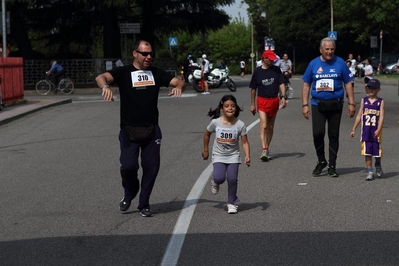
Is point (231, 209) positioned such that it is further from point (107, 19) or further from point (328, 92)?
point (107, 19)

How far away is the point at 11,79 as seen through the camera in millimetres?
28281

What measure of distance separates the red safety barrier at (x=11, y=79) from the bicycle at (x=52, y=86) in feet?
19.8

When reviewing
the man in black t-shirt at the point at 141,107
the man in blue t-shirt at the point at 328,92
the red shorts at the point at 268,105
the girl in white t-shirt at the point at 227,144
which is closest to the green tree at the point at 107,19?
the red shorts at the point at 268,105

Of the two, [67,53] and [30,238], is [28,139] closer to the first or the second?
[30,238]

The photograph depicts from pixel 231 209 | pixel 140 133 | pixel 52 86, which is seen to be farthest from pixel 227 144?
pixel 52 86

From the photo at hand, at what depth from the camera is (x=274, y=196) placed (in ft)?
32.0

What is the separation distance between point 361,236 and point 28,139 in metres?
11.3

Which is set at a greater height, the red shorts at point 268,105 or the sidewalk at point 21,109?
the red shorts at point 268,105

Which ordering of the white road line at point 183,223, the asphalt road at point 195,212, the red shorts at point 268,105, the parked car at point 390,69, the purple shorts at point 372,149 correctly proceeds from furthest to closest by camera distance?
the parked car at point 390,69 < the red shorts at point 268,105 < the purple shorts at point 372,149 < the asphalt road at point 195,212 < the white road line at point 183,223

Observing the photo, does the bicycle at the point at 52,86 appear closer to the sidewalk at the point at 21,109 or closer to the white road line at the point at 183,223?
the sidewalk at the point at 21,109

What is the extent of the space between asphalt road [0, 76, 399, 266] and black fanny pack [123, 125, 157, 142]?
0.79 m

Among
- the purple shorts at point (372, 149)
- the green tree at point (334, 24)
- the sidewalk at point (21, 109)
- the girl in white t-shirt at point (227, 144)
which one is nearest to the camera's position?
the girl in white t-shirt at point (227, 144)

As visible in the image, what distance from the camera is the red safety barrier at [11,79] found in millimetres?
27136

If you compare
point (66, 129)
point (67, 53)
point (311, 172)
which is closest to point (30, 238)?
point (311, 172)
